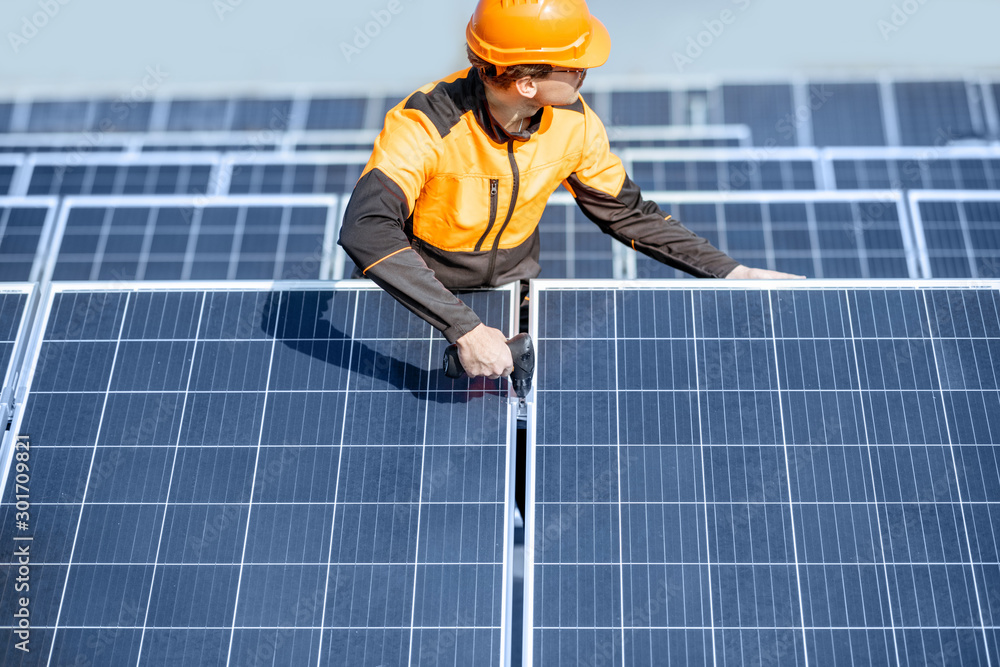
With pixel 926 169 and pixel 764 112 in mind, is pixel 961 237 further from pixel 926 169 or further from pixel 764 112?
pixel 764 112

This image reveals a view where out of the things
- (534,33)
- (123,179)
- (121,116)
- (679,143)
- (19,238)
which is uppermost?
(121,116)

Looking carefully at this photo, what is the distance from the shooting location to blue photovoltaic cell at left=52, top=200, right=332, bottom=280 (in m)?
7.10

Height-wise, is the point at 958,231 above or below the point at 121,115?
below

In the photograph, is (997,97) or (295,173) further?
(997,97)

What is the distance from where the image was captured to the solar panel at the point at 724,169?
804 centimetres

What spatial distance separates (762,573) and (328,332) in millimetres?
2009

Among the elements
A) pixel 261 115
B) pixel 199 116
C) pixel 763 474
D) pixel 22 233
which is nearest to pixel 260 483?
pixel 763 474

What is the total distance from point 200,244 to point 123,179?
2.32 metres

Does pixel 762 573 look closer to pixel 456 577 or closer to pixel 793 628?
pixel 793 628

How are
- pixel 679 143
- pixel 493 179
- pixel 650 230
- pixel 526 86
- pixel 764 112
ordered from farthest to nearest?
pixel 764 112
pixel 679 143
pixel 650 230
pixel 493 179
pixel 526 86

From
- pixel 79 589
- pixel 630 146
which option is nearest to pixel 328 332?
pixel 79 589

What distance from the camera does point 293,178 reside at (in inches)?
341

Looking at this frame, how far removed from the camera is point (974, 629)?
2695 millimetres

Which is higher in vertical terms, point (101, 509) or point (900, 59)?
point (900, 59)
